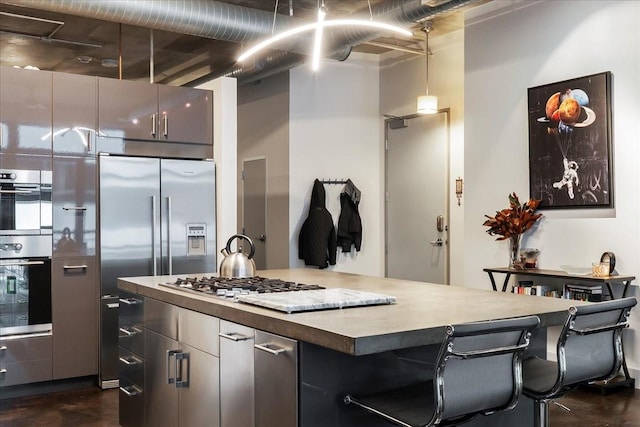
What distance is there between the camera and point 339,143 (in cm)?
774

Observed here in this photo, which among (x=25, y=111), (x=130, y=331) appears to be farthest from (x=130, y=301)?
(x=25, y=111)

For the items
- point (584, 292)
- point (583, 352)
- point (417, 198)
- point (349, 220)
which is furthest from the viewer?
point (349, 220)

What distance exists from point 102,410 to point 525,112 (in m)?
4.11

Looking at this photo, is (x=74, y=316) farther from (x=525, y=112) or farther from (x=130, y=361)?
(x=525, y=112)

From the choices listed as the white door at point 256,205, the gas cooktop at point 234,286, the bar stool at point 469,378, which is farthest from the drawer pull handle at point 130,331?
the white door at point 256,205

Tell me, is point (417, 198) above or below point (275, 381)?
above

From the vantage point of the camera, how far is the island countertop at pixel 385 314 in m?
2.01

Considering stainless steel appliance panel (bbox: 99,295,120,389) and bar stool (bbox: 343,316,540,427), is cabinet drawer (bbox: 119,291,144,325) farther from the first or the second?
bar stool (bbox: 343,316,540,427)

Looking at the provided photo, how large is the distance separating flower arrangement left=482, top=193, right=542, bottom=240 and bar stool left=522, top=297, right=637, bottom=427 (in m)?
2.87

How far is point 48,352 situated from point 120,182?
138 centimetres

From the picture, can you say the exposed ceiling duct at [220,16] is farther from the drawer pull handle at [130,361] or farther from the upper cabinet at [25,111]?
the drawer pull handle at [130,361]

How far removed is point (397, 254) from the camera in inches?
304

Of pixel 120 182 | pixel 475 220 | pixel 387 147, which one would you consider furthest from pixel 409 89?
pixel 120 182

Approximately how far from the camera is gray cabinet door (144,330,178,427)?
125 inches
